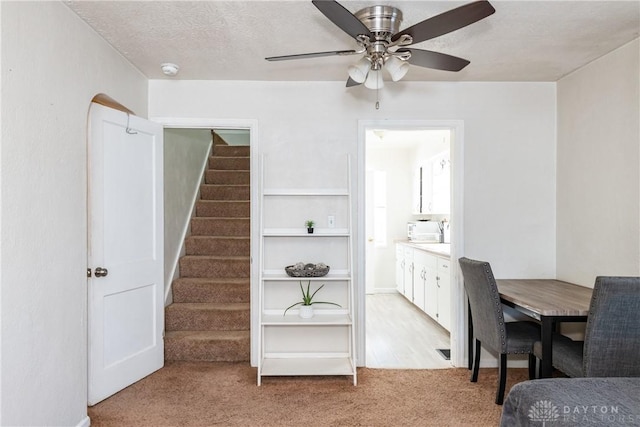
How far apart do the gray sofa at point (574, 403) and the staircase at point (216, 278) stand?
8.02ft

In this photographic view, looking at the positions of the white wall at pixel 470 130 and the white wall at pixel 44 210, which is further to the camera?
the white wall at pixel 470 130

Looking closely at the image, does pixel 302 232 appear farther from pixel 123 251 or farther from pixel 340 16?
pixel 340 16

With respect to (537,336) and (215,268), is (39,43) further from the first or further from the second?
(537,336)

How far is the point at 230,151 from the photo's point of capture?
593 cm

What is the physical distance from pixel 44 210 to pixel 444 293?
12.0 ft

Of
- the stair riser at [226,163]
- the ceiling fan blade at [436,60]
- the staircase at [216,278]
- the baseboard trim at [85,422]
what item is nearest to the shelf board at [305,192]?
the staircase at [216,278]

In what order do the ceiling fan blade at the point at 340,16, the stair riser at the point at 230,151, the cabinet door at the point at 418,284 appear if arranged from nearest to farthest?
the ceiling fan blade at the point at 340,16 → the cabinet door at the point at 418,284 → the stair riser at the point at 230,151

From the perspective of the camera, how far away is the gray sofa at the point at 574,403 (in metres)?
1.44

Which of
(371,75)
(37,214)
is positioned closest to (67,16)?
(37,214)

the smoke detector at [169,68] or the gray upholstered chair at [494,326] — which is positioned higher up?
the smoke detector at [169,68]

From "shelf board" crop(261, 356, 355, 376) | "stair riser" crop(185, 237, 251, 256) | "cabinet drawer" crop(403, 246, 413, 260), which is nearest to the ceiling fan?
"shelf board" crop(261, 356, 355, 376)

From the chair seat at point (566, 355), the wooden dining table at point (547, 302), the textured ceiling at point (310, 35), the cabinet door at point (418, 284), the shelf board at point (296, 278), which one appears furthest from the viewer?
the cabinet door at point (418, 284)

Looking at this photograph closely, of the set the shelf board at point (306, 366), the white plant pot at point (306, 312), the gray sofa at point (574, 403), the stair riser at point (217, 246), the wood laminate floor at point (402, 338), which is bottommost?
the wood laminate floor at point (402, 338)

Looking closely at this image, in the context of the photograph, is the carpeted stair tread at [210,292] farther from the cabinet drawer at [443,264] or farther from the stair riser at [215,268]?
the cabinet drawer at [443,264]
